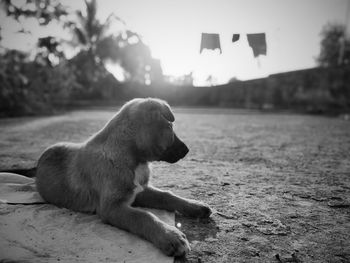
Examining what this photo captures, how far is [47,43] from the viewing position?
6.29 m

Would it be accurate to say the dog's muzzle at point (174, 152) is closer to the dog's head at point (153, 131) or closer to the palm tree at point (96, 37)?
the dog's head at point (153, 131)

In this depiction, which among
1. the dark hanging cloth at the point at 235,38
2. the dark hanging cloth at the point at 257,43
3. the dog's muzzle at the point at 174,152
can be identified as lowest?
the dog's muzzle at the point at 174,152

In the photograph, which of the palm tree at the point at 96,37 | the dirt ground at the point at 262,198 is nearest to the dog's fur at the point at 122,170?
the dirt ground at the point at 262,198

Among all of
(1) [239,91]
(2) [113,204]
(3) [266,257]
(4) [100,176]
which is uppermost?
(1) [239,91]

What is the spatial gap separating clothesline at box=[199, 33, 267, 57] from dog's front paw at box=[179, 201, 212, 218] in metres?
2.14

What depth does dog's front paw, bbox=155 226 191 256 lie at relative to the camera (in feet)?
7.20

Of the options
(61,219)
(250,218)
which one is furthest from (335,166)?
(61,219)

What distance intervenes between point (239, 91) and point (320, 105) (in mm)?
7280

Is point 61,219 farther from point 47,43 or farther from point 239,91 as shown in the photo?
point 239,91

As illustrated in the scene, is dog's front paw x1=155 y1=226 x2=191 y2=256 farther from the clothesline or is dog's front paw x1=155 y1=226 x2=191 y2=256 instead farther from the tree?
the tree

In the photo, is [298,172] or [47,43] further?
[47,43]

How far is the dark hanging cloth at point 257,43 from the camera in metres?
3.94

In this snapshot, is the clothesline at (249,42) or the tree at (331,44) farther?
the tree at (331,44)

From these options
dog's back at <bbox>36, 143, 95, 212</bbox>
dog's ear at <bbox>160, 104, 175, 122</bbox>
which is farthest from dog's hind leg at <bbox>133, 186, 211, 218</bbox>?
dog's ear at <bbox>160, 104, 175, 122</bbox>
